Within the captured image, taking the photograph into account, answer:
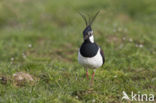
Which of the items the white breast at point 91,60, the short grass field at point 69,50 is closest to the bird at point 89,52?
the white breast at point 91,60

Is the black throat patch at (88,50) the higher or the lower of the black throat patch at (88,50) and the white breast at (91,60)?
the higher

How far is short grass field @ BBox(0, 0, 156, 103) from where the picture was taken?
4812 mm

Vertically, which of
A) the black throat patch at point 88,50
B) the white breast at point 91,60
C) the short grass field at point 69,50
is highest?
the black throat patch at point 88,50

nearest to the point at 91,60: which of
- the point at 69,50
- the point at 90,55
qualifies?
the point at 90,55

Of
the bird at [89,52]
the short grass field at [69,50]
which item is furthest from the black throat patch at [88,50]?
the short grass field at [69,50]

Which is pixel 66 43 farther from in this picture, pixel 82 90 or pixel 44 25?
pixel 82 90

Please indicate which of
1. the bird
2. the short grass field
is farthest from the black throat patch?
the short grass field

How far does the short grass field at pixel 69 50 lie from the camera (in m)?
4.81

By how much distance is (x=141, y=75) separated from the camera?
5.98 meters

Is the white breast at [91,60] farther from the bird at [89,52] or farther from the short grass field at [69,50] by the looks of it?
the short grass field at [69,50]

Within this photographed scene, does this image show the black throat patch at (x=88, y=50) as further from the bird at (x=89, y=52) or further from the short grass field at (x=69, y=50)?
the short grass field at (x=69, y=50)

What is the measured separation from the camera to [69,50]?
7621mm

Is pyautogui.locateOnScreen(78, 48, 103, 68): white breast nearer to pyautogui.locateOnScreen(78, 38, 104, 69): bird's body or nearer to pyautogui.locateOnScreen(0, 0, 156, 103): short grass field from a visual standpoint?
pyautogui.locateOnScreen(78, 38, 104, 69): bird's body

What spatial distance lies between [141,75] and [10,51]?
9.86 feet
